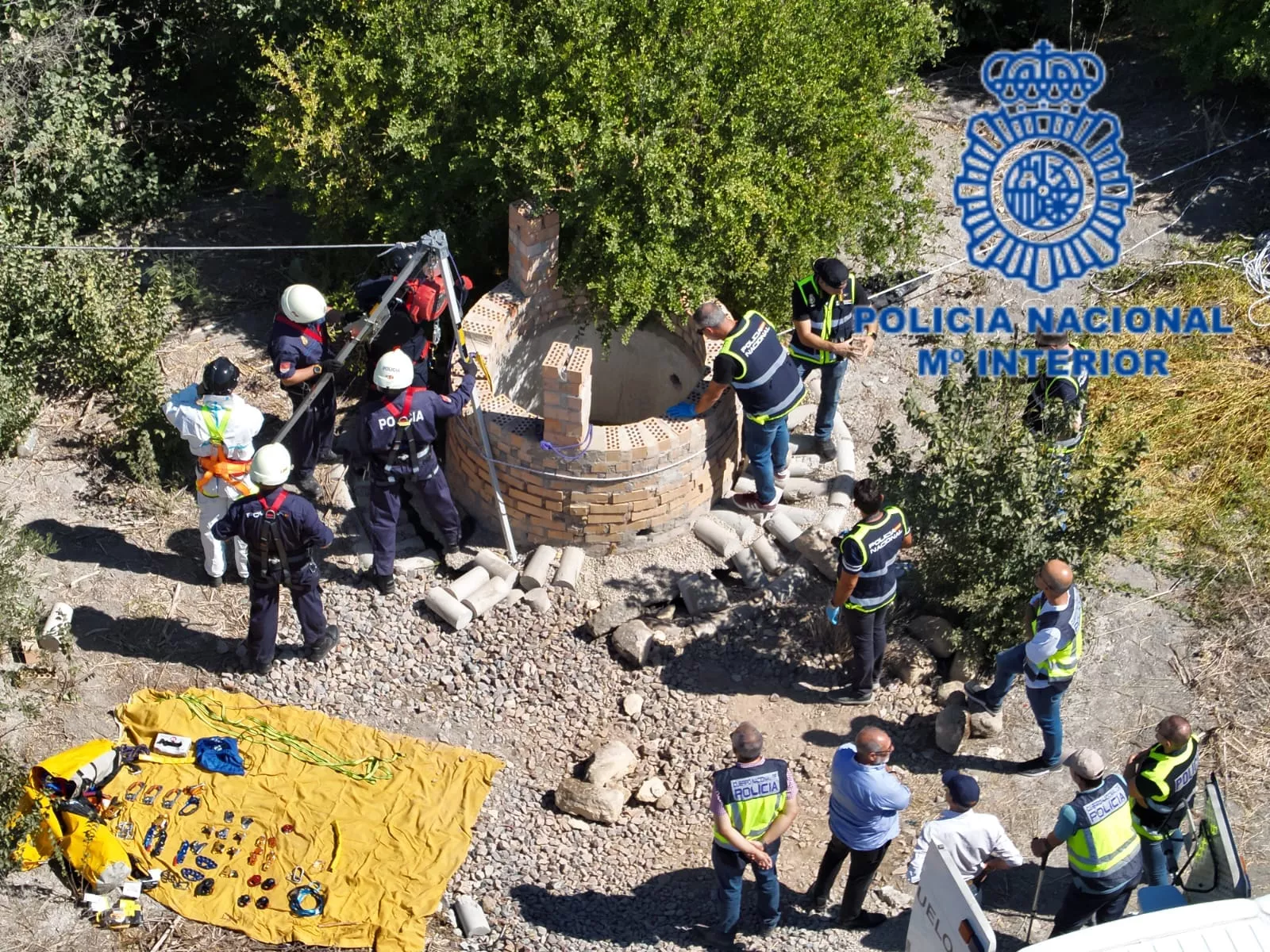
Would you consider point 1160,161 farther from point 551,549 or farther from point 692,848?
point 692,848

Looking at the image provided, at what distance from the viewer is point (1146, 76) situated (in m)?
14.9

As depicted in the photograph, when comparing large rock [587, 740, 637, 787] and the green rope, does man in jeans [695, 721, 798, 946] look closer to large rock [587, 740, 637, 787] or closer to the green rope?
large rock [587, 740, 637, 787]

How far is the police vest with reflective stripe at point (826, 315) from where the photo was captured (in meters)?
10.2

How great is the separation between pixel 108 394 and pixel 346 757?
176 inches

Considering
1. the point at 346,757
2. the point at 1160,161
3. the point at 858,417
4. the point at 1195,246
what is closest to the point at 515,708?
the point at 346,757

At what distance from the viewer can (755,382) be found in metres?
9.64

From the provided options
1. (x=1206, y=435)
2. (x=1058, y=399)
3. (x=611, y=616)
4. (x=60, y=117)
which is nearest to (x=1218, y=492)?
(x=1206, y=435)

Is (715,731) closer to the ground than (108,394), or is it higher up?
closer to the ground

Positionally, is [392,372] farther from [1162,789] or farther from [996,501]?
[1162,789]

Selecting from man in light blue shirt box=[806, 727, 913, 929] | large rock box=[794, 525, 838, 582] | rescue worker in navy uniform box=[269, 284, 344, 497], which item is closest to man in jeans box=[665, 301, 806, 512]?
large rock box=[794, 525, 838, 582]

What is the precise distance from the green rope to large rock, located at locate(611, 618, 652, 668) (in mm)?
1682

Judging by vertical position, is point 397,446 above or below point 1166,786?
above

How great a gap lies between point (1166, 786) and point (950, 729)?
160 centimetres

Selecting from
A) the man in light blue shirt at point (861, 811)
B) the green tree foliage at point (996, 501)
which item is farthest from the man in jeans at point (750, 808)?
the green tree foliage at point (996, 501)
